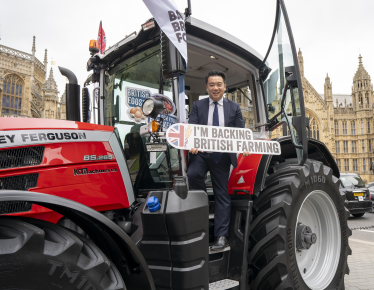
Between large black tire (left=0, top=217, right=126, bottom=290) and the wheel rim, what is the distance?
228 centimetres

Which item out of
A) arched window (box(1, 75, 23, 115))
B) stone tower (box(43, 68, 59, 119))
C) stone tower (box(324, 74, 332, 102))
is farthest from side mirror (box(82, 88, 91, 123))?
stone tower (box(324, 74, 332, 102))

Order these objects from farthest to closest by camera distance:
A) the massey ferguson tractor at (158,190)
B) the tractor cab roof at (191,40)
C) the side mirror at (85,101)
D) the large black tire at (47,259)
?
the side mirror at (85,101)
the tractor cab roof at (191,40)
the massey ferguson tractor at (158,190)
the large black tire at (47,259)

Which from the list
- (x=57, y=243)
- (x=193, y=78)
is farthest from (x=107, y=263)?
(x=193, y=78)

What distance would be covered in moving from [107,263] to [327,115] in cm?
6296

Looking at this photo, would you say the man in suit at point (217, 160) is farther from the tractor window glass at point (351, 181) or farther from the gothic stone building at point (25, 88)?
the gothic stone building at point (25, 88)

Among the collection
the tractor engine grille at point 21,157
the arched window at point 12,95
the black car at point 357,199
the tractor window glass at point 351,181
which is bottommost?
the black car at point 357,199

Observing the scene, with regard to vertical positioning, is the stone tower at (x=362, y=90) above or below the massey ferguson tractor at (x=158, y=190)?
A: above

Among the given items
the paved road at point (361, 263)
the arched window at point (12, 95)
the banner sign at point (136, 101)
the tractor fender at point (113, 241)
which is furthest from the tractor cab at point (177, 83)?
the arched window at point (12, 95)

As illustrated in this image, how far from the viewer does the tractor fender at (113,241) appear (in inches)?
64.9

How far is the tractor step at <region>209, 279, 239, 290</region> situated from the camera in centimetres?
241

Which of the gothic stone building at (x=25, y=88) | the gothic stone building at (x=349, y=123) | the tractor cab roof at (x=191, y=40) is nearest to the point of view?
the tractor cab roof at (x=191, y=40)

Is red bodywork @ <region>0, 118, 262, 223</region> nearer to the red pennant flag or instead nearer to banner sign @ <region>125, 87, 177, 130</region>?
banner sign @ <region>125, 87, 177, 130</region>

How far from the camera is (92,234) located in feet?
6.14

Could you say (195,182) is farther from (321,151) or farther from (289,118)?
(321,151)
